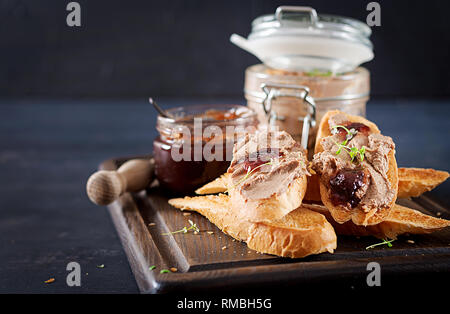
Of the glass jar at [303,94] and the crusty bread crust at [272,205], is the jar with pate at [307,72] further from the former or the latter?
the crusty bread crust at [272,205]

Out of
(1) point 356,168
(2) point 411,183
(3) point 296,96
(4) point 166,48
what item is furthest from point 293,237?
(4) point 166,48

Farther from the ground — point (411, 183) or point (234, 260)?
point (411, 183)

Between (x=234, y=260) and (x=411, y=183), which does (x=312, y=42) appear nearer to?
(x=411, y=183)

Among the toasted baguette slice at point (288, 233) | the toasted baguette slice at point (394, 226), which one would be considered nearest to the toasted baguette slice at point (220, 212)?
the toasted baguette slice at point (288, 233)

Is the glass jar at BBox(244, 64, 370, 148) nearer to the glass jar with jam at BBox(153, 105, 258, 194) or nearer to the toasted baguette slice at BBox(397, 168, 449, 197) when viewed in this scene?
the glass jar with jam at BBox(153, 105, 258, 194)

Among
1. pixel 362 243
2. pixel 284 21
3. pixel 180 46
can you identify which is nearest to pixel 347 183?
pixel 362 243
